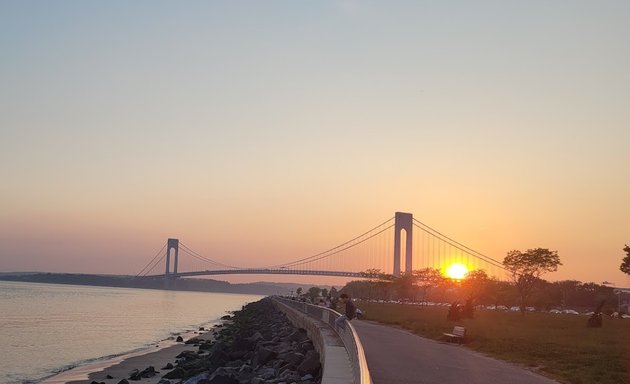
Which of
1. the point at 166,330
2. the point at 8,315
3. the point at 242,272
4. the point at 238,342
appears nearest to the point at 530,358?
the point at 238,342

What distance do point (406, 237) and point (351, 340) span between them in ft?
330

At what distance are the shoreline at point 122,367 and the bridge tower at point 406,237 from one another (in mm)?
72215

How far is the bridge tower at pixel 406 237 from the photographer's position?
10859 cm

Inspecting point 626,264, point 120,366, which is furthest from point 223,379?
point 626,264

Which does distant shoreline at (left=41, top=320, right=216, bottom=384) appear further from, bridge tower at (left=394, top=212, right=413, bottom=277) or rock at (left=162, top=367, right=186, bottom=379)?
bridge tower at (left=394, top=212, right=413, bottom=277)

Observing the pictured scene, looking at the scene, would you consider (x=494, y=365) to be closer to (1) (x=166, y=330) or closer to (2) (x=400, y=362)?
(2) (x=400, y=362)

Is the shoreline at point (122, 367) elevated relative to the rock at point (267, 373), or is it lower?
lower

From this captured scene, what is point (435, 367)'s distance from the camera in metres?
14.2

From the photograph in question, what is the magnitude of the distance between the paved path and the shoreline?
31.5ft

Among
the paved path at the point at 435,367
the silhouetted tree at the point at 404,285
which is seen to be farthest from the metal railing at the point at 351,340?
the silhouetted tree at the point at 404,285

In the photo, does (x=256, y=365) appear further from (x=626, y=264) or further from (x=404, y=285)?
(x=404, y=285)

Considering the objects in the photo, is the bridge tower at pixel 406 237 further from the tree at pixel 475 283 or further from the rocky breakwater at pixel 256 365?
the rocky breakwater at pixel 256 365

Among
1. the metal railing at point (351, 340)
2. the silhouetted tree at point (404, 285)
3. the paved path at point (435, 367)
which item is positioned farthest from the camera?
the silhouetted tree at point (404, 285)

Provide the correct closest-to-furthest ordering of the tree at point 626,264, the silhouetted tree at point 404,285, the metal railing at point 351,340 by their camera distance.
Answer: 1. the metal railing at point 351,340
2. the tree at point 626,264
3. the silhouetted tree at point 404,285
